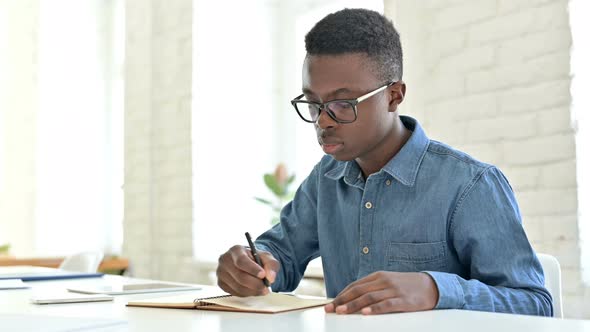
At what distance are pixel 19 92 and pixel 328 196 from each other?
4777 millimetres

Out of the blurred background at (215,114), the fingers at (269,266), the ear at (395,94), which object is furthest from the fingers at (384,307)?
the blurred background at (215,114)

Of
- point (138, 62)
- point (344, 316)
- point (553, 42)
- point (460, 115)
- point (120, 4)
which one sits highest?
point (120, 4)

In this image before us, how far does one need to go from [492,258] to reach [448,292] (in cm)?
17

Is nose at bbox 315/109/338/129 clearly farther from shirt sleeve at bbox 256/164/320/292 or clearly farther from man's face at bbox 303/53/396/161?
shirt sleeve at bbox 256/164/320/292

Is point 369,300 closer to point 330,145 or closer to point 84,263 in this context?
point 330,145

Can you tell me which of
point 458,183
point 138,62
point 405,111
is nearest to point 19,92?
point 138,62

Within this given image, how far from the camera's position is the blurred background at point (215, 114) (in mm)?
2070

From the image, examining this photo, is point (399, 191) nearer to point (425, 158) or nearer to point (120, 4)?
point (425, 158)

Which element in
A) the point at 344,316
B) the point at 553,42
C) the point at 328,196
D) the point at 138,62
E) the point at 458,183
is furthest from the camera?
the point at 138,62

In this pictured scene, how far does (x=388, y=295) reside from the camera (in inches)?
40.2

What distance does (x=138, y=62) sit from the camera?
4.36m

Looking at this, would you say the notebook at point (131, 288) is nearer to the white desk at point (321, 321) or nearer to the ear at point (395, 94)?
the white desk at point (321, 321)

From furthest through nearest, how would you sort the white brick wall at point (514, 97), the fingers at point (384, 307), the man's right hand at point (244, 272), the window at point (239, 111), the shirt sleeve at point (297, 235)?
the window at point (239, 111) → the white brick wall at point (514, 97) → the shirt sleeve at point (297, 235) → the man's right hand at point (244, 272) → the fingers at point (384, 307)

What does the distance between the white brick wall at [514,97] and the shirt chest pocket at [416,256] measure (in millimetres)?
853
